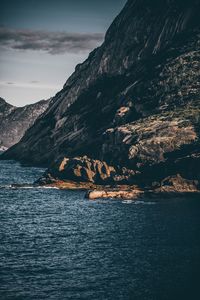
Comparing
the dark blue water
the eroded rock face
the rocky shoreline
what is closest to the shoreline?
the rocky shoreline

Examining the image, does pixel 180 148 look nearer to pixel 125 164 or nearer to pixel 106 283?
pixel 125 164

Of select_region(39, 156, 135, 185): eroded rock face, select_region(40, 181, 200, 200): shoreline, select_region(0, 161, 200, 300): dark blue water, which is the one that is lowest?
select_region(0, 161, 200, 300): dark blue water

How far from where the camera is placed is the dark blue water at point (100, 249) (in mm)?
72688

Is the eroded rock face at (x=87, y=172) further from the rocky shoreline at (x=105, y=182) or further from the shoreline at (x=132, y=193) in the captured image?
the shoreline at (x=132, y=193)

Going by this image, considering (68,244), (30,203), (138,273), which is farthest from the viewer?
(30,203)

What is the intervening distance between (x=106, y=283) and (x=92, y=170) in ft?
346

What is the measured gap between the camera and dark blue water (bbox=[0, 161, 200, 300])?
72.7 meters

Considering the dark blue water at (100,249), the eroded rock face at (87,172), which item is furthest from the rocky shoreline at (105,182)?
the dark blue water at (100,249)

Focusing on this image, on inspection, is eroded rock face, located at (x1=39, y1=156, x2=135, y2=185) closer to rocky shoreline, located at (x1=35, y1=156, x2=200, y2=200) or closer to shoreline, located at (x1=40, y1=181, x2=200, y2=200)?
rocky shoreline, located at (x1=35, y1=156, x2=200, y2=200)

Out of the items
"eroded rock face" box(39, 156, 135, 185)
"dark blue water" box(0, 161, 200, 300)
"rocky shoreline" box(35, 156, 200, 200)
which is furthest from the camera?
"eroded rock face" box(39, 156, 135, 185)

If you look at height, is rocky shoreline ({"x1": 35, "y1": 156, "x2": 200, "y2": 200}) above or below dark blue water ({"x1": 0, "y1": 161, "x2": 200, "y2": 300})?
above

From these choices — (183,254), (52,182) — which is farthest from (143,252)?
(52,182)

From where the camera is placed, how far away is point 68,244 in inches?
3880

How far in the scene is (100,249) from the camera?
9481 cm
